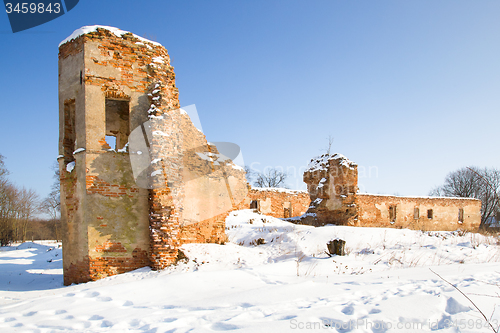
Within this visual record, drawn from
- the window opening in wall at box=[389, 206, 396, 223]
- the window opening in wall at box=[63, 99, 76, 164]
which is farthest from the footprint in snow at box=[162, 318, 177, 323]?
the window opening in wall at box=[389, 206, 396, 223]

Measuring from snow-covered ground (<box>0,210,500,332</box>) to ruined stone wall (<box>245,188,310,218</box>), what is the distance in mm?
13869

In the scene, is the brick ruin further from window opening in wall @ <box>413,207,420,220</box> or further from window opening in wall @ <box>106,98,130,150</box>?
window opening in wall @ <box>106,98,130,150</box>

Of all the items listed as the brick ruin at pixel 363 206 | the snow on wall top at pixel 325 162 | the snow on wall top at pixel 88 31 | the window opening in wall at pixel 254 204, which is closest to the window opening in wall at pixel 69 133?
the snow on wall top at pixel 88 31

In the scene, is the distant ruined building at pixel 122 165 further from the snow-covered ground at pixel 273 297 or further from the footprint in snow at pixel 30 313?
the footprint in snow at pixel 30 313

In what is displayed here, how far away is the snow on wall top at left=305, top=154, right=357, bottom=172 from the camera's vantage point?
17.0 m

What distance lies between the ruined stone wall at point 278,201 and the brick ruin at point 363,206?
4.80 m

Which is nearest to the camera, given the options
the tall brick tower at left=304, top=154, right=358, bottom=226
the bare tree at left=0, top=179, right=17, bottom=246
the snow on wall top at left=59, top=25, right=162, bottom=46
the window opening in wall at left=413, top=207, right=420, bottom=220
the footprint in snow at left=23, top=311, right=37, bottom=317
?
the footprint in snow at left=23, top=311, right=37, bottom=317

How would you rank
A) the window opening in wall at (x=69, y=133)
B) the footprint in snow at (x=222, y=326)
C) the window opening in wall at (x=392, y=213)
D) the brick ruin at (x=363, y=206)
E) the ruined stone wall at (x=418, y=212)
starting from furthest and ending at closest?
the window opening in wall at (x=392, y=213)
the ruined stone wall at (x=418, y=212)
the brick ruin at (x=363, y=206)
the window opening in wall at (x=69, y=133)
the footprint in snow at (x=222, y=326)

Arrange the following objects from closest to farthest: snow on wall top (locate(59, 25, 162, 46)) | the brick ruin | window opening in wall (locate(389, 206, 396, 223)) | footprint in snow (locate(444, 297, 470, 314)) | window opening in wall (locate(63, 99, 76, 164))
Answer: footprint in snow (locate(444, 297, 470, 314)), snow on wall top (locate(59, 25, 162, 46)), window opening in wall (locate(63, 99, 76, 164)), the brick ruin, window opening in wall (locate(389, 206, 396, 223))

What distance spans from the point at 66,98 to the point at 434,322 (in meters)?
9.43

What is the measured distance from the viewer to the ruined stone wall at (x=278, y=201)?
23270mm

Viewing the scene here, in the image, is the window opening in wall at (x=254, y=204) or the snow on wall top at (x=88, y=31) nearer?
the snow on wall top at (x=88, y=31)

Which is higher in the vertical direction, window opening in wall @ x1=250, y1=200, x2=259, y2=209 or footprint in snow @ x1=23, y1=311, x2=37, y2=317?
window opening in wall @ x1=250, y1=200, x2=259, y2=209

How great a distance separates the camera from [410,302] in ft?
13.0
